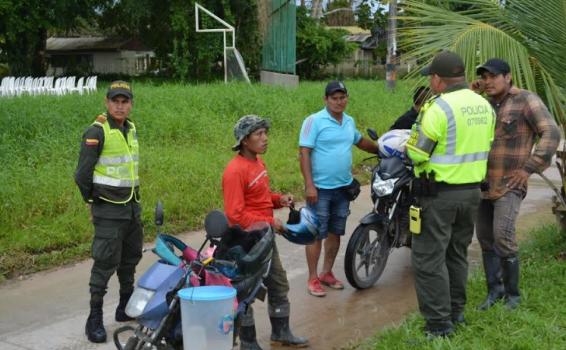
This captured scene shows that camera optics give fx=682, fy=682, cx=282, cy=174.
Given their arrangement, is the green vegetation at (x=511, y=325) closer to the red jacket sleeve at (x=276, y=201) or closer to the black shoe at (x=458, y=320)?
the black shoe at (x=458, y=320)

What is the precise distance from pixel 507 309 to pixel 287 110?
8955 mm

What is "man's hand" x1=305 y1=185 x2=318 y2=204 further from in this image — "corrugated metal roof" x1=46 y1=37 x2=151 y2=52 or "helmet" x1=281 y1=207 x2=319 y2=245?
"corrugated metal roof" x1=46 y1=37 x2=151 y2=52

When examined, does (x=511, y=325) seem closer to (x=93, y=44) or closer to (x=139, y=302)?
(x=139, y=302)

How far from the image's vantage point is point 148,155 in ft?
30.4

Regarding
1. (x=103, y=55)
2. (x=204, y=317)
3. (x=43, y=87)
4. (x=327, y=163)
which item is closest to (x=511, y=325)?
(x=327, y=163)

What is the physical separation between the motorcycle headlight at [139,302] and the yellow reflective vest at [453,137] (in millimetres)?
1806

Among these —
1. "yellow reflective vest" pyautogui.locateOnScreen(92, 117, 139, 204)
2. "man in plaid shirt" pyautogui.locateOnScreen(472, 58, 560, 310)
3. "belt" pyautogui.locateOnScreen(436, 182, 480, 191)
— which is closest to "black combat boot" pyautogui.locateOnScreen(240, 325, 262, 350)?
"yellow reflective vest" pyautogui.locateOnScreen(92, 117, 139, 204)

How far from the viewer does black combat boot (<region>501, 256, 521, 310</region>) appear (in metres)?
4.89

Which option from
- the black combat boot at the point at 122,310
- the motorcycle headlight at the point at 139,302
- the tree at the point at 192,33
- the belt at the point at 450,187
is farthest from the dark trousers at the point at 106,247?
the tree at the point at 192,33

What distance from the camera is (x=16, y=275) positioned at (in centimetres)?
600

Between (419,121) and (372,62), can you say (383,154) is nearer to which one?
(419,121)

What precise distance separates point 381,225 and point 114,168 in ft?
7.71

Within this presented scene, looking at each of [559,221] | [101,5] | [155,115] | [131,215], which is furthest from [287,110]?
[101,5]

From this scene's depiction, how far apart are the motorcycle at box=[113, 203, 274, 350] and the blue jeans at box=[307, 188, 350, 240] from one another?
5.08 feet
